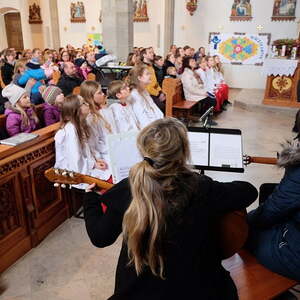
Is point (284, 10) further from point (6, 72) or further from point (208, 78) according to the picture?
point (6, 72)

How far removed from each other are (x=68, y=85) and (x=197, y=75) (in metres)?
3.35

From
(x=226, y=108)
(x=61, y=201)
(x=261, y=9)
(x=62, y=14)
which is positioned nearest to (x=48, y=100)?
(x=61, y=201)

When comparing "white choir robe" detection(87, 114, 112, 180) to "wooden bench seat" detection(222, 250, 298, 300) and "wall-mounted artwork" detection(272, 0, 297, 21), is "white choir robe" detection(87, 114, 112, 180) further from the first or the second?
"wall-mounted artwork" detection(272, 0, 297, 21)

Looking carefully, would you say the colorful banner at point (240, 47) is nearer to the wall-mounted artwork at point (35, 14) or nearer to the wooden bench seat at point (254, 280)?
the wall-mounted artwork at point (35, 14)

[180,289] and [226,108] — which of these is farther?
[226,108]

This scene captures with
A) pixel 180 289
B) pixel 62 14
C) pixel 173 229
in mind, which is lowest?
pixel 180 289

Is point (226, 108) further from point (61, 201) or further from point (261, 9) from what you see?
point (61, 201)

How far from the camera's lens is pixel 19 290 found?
2.32 m

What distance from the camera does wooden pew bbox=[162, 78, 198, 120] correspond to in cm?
590

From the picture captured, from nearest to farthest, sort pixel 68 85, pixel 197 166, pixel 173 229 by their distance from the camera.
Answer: pixel 173 229 → pixel 197 166 → pixel 68 85

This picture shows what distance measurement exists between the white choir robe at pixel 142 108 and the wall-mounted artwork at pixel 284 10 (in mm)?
7773

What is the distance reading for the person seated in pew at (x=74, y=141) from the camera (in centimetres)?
283

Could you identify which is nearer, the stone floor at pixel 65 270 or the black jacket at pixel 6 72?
the stone floor at pixel 65 270

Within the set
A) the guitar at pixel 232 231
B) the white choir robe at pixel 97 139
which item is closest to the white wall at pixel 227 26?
the white choir robe at pixel 97 139
